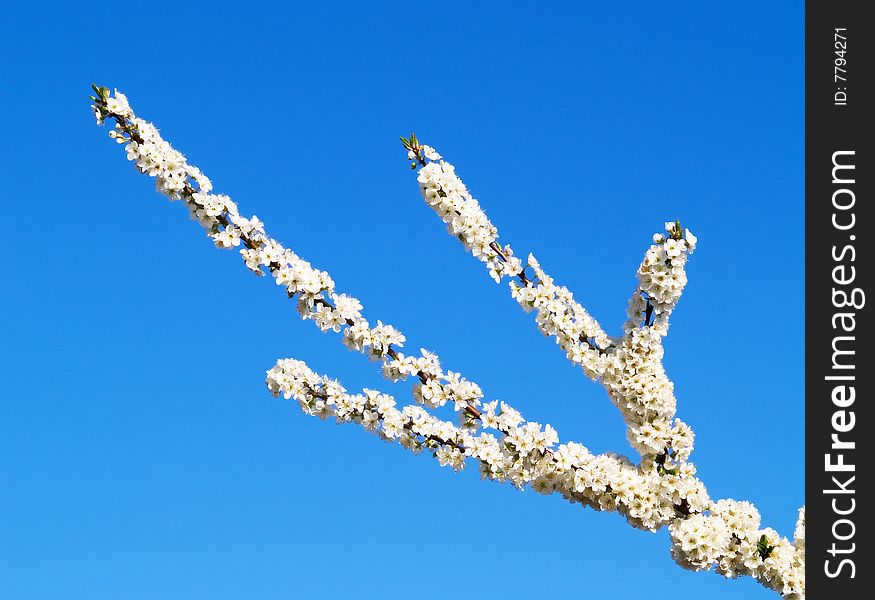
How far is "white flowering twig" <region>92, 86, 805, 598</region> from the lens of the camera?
8711 mm

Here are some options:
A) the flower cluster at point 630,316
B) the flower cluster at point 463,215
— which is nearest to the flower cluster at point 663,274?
the flower cluster at point 630,316

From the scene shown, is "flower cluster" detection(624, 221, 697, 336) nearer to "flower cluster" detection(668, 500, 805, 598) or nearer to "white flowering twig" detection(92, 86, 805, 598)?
"white flowering twig" detection(92, 86, 805, 598)

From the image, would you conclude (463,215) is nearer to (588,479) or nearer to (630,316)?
(630,316)

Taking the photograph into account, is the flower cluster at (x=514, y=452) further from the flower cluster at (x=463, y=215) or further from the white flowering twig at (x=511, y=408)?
the flower cluster at (x=463, y=215)

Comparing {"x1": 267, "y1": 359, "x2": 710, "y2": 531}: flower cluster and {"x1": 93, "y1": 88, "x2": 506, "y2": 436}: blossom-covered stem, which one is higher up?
{"x1": 93, "y1": 88, "x2": 506, "y2": 436}: blossom-covered stem

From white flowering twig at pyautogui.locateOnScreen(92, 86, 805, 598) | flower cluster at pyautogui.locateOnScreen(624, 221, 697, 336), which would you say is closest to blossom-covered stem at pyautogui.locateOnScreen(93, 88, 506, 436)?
white flowering twig at pyautogui.locateOnScreen(92, 86, 805, 598)

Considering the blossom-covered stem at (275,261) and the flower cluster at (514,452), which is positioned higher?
the blossom-covered stem at (275,261)

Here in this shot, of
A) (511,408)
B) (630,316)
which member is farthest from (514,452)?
(630,316)

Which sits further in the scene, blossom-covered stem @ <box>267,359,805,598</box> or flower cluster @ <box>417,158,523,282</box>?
flower cluster @ <box>417,158,523,282</box>

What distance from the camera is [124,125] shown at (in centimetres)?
904

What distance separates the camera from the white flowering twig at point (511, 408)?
8711 millimetres

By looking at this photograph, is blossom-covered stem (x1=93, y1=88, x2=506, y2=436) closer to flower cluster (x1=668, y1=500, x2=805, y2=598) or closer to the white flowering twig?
the white flowering twig
